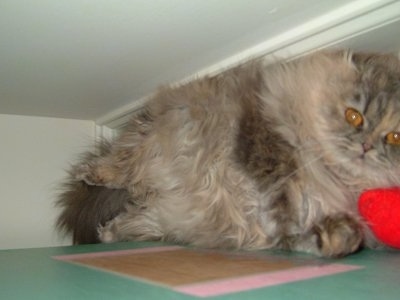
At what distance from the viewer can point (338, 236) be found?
1.13 m

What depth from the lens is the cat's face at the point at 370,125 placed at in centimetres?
120

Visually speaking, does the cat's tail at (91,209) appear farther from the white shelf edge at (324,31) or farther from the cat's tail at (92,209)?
the white shelf edge at (324,31)

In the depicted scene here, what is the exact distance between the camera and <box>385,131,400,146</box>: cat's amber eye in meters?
1.20

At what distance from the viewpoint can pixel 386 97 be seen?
4.05 ft

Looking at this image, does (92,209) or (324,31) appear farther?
(92,209)

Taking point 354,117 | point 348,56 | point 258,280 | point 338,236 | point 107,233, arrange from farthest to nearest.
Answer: point 107,233 < point 348,56 < point 354,117 < point 338,236 < point 258,280

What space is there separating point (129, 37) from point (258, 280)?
33.1 inches

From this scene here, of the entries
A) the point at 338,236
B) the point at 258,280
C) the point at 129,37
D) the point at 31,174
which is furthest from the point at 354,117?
the point at 31,174

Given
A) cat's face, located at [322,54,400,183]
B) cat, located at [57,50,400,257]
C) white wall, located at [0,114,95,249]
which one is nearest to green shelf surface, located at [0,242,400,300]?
cat, located at [57,50,400,257]

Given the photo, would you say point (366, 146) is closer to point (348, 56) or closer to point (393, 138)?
point (393, 138)

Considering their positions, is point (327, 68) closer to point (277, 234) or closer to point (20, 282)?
point (277, 234)

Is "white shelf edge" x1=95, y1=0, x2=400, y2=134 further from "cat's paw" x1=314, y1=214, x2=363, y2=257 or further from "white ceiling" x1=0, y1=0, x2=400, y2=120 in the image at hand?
"cat's paw" x1=314, y1=214, x2=363, y2=257

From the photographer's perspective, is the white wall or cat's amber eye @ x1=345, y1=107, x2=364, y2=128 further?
the white wall

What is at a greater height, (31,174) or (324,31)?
(324,31)
